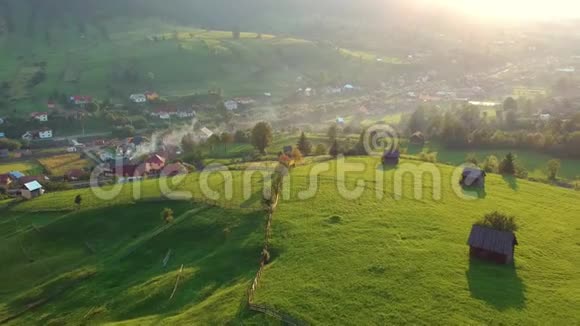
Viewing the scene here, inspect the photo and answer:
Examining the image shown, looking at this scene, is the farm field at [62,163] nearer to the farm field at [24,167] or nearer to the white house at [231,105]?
the farm field at [24,167]

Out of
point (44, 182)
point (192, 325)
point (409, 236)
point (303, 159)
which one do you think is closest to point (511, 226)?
point (409, 236)

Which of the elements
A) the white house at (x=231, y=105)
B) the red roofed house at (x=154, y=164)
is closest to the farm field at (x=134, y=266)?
the red roofed house at (x=154, y=164)

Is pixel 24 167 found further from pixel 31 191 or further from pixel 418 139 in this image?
pixel 418 139

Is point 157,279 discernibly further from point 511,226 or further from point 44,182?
point 44,182

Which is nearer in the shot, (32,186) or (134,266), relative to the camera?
(134,266)

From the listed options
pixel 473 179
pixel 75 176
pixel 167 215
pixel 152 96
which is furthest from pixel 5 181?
pixel 152 96

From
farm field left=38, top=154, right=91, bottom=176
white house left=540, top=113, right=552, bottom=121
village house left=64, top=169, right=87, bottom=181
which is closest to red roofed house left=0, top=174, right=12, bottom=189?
village house left=64, top=169, right=87, bottom=181
